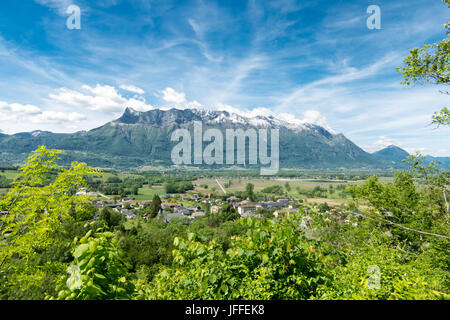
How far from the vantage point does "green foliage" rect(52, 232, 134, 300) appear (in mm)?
1635

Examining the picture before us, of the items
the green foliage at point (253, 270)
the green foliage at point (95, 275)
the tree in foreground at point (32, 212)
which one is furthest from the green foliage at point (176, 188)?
the green foliage at point (95, 275)

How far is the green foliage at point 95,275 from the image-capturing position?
163 centimetres

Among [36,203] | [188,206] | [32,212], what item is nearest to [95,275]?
[36,203]

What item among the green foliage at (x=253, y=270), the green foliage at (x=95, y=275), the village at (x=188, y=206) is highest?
the green foliage at (x=95, y=275)

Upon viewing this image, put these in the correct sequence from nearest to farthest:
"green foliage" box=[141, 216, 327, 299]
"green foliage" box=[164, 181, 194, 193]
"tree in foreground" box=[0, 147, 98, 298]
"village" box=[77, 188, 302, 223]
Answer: "green foliage" box=[141, 216, 327, 299] → "tree in foreground" box=[0, 147, 98, 298] → "village" box=[77, 188, 302, 223] → "green foliage" box=[164, 181, 194, 193]

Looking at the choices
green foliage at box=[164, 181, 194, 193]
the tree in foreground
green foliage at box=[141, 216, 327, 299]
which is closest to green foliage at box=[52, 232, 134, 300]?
green foliage at box=[141, 216, 327, 299]

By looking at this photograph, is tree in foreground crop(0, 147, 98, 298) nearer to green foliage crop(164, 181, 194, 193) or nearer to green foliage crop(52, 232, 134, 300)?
green foliage crop(52, 232, 134, 300)

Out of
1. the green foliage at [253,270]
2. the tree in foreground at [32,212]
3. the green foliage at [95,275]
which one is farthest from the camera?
the tree in foreground at [32,212]

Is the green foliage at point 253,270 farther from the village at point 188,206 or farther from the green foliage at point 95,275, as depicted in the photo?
the village at point 188,206
